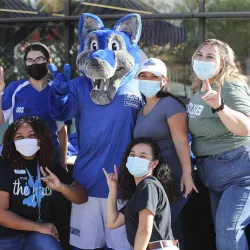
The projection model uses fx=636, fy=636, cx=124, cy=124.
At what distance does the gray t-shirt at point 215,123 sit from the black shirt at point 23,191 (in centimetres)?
96

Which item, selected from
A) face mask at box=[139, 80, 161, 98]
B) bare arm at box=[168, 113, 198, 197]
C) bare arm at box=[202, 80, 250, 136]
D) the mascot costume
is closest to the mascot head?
the mascot costume

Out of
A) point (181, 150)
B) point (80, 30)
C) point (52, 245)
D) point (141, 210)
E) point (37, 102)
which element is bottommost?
point (52, 245)

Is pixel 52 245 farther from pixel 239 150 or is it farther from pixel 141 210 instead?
pixel 239 150

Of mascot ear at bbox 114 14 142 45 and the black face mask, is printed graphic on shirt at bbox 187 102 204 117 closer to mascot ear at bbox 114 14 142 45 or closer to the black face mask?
mascot ear at bbox 114 14 142 45

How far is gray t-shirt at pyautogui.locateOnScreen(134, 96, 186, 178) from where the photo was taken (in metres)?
4.01

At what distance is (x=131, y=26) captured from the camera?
4469 mm

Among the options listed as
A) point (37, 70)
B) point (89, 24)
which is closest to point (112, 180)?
point (37, 70)

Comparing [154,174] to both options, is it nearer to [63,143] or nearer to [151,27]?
[63,143]

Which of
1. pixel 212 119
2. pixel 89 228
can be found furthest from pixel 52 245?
pixel 212 119

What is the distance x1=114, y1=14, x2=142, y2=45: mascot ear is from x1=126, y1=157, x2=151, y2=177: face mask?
1.06 metres

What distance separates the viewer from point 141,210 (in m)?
3.54

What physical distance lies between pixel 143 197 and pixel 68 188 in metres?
0.74

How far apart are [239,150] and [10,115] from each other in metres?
1.77

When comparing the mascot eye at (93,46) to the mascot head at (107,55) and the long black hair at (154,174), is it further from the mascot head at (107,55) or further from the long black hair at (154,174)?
the long black hair at (154,174)
